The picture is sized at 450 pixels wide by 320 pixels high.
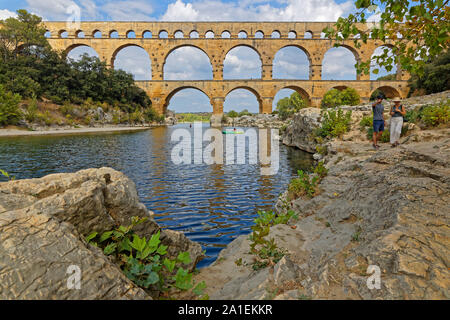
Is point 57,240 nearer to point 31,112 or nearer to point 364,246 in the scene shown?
point 364,246

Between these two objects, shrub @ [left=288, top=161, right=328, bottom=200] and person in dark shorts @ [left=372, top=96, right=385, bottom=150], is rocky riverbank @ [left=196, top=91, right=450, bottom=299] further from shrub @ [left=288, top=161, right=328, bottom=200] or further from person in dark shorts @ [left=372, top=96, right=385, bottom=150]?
person in dark shorts @ [left=372, top=96, right=385, bottom=150]

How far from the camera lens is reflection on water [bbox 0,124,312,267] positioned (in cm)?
508

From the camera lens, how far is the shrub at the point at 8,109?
901 inches

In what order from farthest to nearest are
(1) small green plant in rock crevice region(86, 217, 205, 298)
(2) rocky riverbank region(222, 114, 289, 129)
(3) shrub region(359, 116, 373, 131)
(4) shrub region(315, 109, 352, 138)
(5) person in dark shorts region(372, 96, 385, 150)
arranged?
1. (2) rocky riverbank region(222, 114, 289, 129)
2. (4) shrub region(315, 109, 352, 138)
3. (3) shrub region(359, 116, 373, 131)
4. (5) person in dark shorts region(372, 96, 385, 150)
5. (1) small green plant in rock crevice region(86, 217, 205, 298)

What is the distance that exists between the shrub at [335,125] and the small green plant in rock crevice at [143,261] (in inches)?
454

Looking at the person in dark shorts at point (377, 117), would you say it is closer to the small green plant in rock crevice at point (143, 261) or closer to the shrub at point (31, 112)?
the small green plant in rock crevice at point (143, 261)

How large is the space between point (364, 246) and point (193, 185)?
6.07 metres

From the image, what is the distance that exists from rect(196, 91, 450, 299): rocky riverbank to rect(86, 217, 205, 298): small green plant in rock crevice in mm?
389

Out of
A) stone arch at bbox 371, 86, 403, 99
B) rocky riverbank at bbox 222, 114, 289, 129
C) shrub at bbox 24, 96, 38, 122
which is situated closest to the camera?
shrub at bbox 24, 96, 38, 122

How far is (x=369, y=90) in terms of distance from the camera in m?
42.7

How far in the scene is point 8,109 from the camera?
23.2 meters

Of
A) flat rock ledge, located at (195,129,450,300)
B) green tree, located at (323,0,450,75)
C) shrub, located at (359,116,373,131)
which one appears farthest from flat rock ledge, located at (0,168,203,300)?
shrub, located at (359,116,373,131)

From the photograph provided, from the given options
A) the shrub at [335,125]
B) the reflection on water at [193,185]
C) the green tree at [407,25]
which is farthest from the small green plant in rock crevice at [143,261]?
the shrub at [335,125]

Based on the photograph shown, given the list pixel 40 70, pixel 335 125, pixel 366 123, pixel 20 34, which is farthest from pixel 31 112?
pixel 366 123
